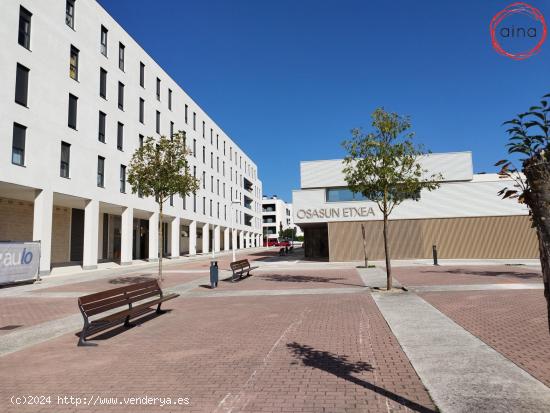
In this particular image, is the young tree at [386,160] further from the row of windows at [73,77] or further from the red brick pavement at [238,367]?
the row of windows at [73,77]

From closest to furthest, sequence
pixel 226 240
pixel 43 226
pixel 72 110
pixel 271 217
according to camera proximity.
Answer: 1. pixel 43 226
2. pixel 72 110
3. pixel 226 240
4. pixel 271 217

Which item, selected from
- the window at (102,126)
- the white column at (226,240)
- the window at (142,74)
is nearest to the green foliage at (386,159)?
the window at (102,126)

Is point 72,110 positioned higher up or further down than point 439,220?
higher up

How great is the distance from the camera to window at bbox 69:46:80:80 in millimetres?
24953

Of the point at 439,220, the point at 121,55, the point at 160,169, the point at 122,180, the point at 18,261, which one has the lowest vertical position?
the point at 18,261

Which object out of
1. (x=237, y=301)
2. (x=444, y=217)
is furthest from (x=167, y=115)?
(x=237, y=301)

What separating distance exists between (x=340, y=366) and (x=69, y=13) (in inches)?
1132

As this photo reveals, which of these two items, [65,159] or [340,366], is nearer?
[340,366]

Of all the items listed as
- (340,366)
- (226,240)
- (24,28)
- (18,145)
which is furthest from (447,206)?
(226,240)

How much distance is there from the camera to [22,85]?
20.7 m

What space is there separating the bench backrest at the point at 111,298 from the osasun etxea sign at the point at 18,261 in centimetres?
993

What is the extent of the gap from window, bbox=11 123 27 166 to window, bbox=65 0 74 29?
8973mm

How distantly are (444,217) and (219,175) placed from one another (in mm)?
36835

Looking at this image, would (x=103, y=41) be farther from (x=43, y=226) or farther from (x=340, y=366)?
(x=340, y=366)
